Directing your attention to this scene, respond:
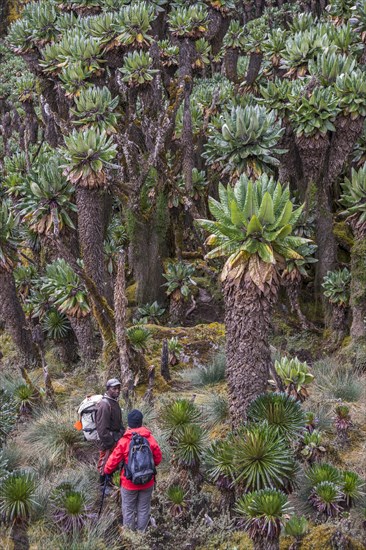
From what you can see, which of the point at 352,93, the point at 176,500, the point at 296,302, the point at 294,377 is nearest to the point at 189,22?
A: the point at 352,93

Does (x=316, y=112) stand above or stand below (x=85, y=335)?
above

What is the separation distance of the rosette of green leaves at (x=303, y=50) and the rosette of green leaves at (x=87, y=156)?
462 centimetres

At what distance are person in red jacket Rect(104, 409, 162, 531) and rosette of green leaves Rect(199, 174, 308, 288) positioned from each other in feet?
6.48

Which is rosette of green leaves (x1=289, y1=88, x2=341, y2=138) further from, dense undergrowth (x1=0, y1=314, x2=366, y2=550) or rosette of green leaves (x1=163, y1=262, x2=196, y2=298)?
dense undergrowth (x1=0, y1=314, x2=366, y2=550)

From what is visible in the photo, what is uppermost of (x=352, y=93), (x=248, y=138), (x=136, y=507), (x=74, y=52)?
(x=74, y=52)

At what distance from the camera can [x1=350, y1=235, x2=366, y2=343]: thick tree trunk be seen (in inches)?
474

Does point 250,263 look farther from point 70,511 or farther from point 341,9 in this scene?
point 341,9

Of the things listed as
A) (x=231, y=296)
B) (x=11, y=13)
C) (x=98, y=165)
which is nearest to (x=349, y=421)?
(x=231, y=296)

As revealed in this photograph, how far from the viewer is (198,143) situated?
16547 mm

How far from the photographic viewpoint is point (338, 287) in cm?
1277

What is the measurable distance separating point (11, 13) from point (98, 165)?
30261mm

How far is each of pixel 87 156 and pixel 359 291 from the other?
5.76 meters

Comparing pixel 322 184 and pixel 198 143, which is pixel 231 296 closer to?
pixel 322 184

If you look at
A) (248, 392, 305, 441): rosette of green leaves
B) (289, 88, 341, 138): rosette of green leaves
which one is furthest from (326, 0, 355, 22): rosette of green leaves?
(248, 392, 305, 441): rosette of green leaves
